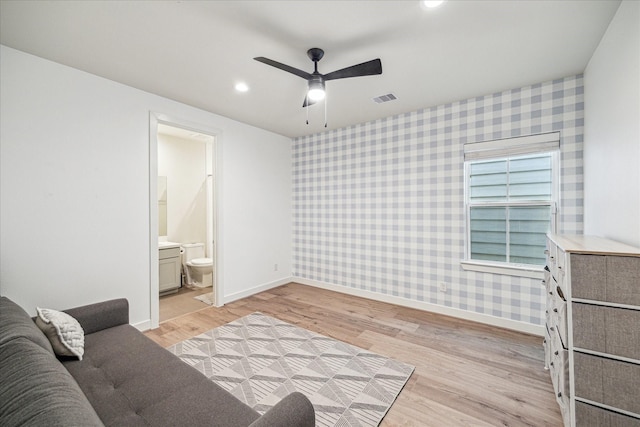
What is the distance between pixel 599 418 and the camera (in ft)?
4.50

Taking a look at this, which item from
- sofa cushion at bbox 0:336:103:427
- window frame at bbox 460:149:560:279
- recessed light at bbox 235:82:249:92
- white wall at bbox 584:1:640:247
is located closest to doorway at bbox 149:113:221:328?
recessed light at bbox 235:82:249:92

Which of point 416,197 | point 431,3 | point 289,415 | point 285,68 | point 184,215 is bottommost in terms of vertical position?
point 289,415

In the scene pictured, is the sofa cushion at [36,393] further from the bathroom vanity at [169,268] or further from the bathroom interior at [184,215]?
the bathroom vanity at [169,268]

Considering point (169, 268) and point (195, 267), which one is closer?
point (169, 268)

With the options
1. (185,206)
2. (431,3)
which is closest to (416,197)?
(431,3)

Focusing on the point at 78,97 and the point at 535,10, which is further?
the point at 78,97

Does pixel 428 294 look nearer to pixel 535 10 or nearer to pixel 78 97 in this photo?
pixel 535 10

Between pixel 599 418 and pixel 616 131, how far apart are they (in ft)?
5.96

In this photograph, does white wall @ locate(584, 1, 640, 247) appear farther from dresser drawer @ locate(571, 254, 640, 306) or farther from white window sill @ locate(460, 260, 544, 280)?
white window sill @ locate(460, 260, 544, 280)

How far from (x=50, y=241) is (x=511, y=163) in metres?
4.80

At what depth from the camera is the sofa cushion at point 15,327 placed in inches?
48.5

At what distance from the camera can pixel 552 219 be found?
2.88 metres

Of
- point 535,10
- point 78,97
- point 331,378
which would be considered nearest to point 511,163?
point 535,10

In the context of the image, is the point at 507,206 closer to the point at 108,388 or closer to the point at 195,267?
the point at 108,388
